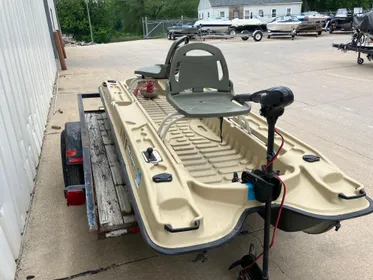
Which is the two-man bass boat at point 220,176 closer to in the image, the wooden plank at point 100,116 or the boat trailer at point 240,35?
the wooden plank at point 100,116

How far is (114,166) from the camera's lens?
319 centimetres

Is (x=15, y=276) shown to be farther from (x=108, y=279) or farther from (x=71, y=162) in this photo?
(x=71, y=162)

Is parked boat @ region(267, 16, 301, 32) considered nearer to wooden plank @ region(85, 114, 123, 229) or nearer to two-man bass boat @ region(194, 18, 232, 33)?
two-man bass boat @ region(194, 18, 232, 33)

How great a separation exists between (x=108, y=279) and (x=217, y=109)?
158 centimetres

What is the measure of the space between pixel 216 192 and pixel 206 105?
1.14m

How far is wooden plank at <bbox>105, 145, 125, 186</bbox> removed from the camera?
2.91 m

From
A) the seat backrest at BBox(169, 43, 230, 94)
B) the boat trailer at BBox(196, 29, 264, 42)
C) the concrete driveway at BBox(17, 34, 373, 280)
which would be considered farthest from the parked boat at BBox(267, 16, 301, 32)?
the seat backrest at BBox(169, 43, 230, 94)

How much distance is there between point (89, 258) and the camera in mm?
2633

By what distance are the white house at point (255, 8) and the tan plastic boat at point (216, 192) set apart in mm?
42046

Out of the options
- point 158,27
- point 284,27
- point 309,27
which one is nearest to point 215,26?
point 284,27

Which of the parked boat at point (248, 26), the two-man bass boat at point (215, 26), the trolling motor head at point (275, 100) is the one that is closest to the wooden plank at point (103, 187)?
the trolling motor head at point (275, 100)

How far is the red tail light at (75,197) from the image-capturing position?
274 centimetres

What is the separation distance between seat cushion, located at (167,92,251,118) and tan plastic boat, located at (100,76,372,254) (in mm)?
280

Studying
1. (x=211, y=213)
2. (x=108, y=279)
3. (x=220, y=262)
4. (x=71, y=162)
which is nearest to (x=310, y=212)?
(x=211, y=213)
